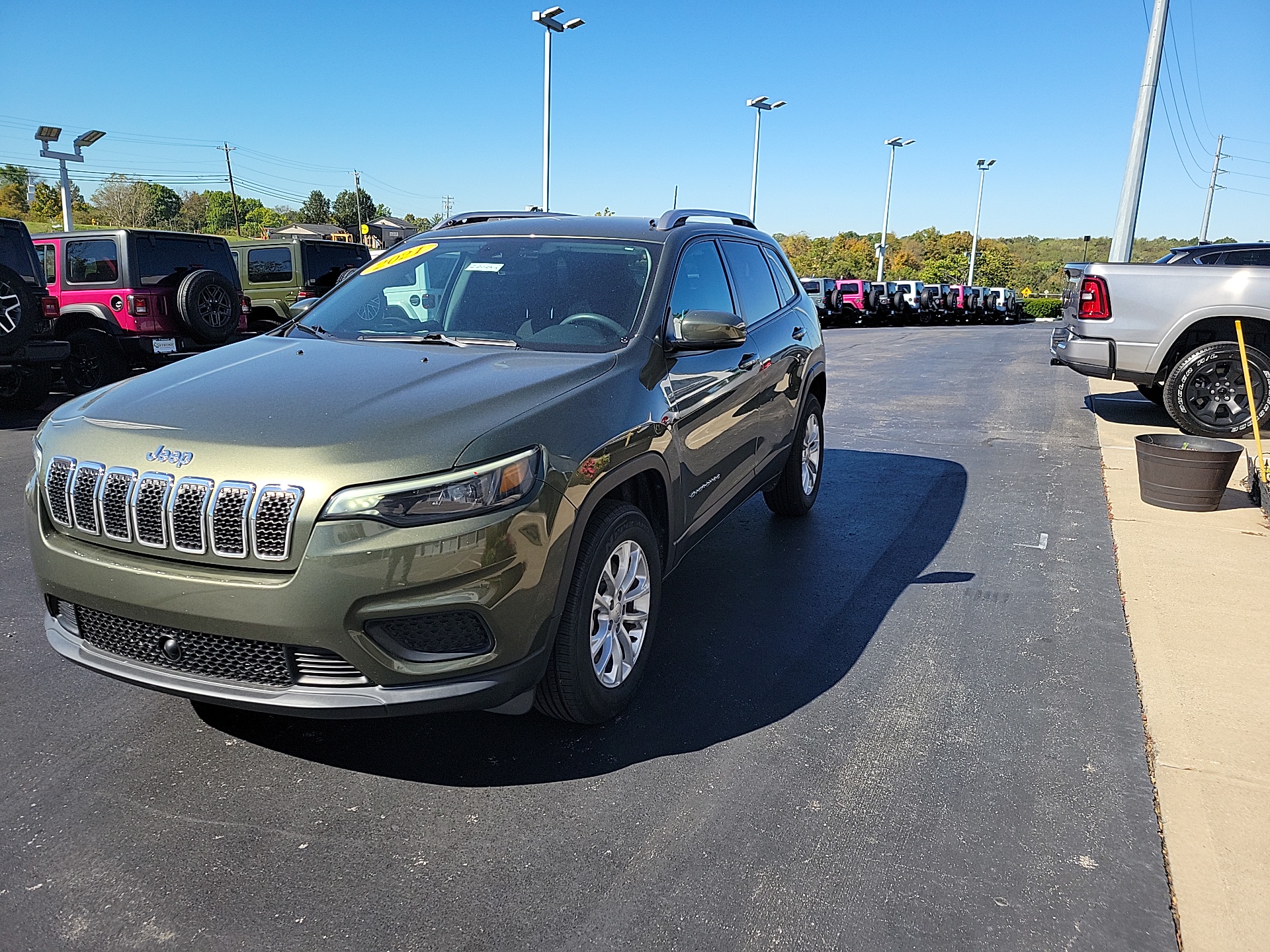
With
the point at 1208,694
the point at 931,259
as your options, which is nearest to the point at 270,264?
the point at 1208,694

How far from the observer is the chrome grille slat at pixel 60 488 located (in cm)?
274

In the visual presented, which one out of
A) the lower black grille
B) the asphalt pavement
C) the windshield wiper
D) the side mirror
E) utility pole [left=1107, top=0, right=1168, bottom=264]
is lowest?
the asphalt pavement

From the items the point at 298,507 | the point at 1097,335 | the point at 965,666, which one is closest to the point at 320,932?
the point at 298,507

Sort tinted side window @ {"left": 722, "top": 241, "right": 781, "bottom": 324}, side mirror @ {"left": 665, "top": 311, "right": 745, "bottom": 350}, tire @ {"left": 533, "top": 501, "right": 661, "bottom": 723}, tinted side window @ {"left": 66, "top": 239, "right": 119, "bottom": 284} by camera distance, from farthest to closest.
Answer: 1. tinted side window @ {"left": 66, "top": 239, "right": 119, "bottom": 284}
2. tinted side window @ {"left": 722, "top": 241, "right": 781, "bottom": 324}
3. side mirror @ {"left": 665, "top": 311, "right": 745, "bottom": 350}
4. tire @ {"left": 533, "top": 501, "right": 661, "bottom": 723}

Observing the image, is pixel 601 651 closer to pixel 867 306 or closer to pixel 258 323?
pixel 258 323

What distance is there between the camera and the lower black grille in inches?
99.7

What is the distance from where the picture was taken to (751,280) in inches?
198

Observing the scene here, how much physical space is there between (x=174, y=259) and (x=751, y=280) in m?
8.99

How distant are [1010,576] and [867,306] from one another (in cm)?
3217

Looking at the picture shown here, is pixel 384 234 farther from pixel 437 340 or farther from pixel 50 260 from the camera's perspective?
pixel 437 340

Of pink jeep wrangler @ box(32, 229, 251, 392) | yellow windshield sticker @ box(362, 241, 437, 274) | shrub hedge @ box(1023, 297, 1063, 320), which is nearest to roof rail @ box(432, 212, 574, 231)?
yellow windshield sticker @ box(362, 241, 437, 274)

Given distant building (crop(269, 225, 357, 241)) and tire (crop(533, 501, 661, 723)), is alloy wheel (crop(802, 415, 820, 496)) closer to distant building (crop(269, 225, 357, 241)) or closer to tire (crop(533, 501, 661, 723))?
tire (crop(533, 501, 661, 723))

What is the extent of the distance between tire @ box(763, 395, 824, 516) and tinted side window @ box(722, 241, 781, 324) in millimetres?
776

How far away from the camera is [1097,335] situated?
9094mm
